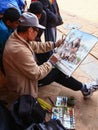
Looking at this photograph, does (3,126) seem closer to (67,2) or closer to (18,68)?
(18,68)

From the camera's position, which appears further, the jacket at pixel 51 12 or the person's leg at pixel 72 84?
the jacket at pixel 51 12

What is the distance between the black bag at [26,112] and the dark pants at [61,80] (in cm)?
60

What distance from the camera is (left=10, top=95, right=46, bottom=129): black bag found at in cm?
267

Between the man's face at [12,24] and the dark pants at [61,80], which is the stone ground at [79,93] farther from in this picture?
the man's face at [12,24]

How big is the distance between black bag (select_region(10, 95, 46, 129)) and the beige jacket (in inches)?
5.5

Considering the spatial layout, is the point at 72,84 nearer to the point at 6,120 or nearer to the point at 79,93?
the point at 79,93

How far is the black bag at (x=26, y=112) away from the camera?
2.67 m

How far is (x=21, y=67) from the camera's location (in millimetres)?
2732

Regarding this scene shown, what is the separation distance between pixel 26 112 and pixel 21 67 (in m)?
0.45

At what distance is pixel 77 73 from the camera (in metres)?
4.25

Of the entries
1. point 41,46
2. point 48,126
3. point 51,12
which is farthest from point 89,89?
point 51,12

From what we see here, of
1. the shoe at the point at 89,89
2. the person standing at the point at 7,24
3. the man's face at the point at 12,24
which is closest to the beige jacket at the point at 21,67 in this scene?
the person standing at the point at 7,24

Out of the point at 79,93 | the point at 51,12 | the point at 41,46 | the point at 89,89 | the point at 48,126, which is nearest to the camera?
the point at 48,126

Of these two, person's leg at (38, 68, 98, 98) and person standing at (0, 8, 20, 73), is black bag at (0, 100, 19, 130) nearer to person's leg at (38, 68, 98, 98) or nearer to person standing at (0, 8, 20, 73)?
person standing at (0, 8, 20, 73)
